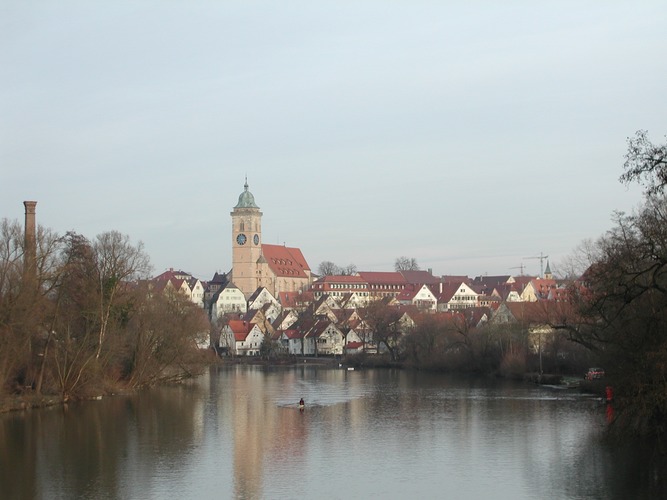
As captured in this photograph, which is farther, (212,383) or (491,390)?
(212,383)

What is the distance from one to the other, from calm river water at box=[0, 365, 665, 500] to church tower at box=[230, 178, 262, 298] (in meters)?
121

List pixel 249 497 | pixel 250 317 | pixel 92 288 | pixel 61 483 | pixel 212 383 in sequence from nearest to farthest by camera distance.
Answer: pixel 249 497 → pixel 61 483 → pixel 92 288 → pixel 212 383 → pixel 250 317

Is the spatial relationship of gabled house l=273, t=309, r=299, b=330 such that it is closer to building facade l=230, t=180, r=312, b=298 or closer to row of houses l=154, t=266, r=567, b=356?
row of houses l=154, t=266, r=567, b=356

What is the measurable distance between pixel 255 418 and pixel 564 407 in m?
15.6

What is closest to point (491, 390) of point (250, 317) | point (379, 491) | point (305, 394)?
point (305, 394)

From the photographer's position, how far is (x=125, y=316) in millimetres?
63219

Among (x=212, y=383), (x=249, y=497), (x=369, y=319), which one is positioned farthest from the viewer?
(x=369, y=319)

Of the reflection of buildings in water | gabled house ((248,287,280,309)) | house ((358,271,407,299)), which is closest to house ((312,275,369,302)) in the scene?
house ((358,271,407,299))

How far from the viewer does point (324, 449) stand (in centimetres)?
3653

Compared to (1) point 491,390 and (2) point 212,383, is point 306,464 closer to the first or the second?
(1) point 491,390

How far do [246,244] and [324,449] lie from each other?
147679 millimetres

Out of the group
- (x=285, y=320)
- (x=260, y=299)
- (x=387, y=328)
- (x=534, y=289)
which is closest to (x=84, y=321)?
(x=387, y=328)

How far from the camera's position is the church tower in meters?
181

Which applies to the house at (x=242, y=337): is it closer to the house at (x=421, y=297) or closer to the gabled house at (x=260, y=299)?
the gabled house at (x=260, y=299)
